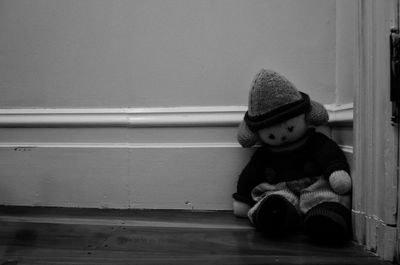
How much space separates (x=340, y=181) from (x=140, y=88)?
706 mm

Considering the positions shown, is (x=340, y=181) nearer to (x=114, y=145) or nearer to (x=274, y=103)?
(x=274, y=103)

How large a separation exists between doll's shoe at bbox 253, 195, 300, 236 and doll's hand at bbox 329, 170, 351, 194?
0.13m

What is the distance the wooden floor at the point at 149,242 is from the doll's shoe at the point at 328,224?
0.03 metres

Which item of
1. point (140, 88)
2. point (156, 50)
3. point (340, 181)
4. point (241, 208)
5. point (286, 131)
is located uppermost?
point (156, 50)

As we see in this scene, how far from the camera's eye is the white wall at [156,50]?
124 cm

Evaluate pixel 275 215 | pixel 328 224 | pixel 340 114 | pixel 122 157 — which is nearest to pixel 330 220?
pixel 328 224

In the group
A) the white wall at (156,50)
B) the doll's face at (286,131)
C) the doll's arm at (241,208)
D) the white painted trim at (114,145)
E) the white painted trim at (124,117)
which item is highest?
the white wall at (156,50)

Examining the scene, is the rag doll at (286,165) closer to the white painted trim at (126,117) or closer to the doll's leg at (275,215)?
the doll's leg at (275,215)

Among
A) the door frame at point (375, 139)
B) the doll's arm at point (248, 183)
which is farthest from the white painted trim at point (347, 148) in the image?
the doll's arm at point (248, 183)

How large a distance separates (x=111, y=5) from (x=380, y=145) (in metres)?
0.96

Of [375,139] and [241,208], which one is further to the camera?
[241,208]

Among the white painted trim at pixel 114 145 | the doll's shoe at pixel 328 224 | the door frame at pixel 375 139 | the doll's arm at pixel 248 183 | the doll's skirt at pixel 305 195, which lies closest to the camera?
the door frame at pixel 375 139

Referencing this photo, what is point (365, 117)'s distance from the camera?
2.96 ft

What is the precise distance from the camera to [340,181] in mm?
994
